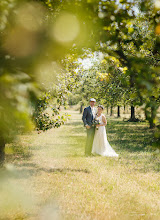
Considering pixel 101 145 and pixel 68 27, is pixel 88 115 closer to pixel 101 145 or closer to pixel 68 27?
pixel 101 145

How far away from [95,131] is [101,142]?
0.63m

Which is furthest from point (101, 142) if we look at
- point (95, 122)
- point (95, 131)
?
point (95, 122)

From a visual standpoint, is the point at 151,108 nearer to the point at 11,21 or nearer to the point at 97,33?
the point at 97,33

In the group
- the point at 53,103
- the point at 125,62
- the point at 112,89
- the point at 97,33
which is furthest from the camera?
the point at 112,89

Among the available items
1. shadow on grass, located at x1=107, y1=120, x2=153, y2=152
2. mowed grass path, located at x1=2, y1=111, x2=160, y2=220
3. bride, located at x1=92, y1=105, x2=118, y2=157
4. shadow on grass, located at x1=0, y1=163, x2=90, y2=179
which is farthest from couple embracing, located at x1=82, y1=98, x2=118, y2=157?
shadow on grass, located at x1=0, y1=163, x2=90, y2=179

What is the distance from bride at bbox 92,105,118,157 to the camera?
1027cm

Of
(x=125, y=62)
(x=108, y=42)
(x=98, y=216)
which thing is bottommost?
(x=98, y=216)

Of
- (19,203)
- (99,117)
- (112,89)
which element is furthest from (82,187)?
(112,89)

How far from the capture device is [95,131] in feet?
35.8

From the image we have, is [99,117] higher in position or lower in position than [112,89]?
lower

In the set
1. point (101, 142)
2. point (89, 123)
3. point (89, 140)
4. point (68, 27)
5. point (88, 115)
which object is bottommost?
point (101, 142)

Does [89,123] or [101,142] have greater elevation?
[89,123]

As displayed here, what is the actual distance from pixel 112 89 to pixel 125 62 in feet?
44.4

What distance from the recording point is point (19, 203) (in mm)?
4988
